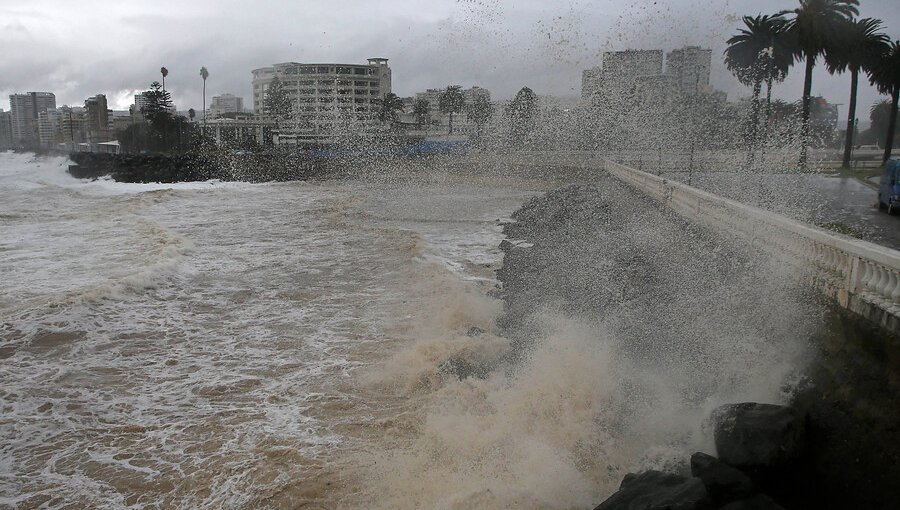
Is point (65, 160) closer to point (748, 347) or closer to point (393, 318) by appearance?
point (393, 318)

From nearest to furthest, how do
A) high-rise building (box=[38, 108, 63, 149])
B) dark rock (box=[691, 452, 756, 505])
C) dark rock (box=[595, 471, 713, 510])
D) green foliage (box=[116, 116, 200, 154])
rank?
dark rock (box=[595, 471, 713, 510])
dark rock (box=[691, 452, 756, 505])
green foliage (box=[116, 116, 200, 154])
high-rise building (box=[38, 108, 63, 149])

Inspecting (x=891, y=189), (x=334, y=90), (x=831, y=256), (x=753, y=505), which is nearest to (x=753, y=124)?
(x=891, y=189)

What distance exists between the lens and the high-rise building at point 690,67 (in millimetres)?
20438

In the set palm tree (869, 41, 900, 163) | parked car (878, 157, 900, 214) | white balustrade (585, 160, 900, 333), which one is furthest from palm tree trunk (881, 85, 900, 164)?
white balustrade (585, 160, 900, 333)

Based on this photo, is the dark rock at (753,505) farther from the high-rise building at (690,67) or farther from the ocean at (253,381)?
the high-rise building at (690,67)

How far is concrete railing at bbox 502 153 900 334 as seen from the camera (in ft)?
17.2

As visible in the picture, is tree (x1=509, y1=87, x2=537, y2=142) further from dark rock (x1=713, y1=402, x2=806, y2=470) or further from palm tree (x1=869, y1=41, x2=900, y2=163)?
dark rock (x1=713, y1=402, x2=806, y2=470)

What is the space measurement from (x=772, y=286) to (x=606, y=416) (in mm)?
2782

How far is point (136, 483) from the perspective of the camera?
18.2 ft

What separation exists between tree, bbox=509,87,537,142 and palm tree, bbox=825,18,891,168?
105ft

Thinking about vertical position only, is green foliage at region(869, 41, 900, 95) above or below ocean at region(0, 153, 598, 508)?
above

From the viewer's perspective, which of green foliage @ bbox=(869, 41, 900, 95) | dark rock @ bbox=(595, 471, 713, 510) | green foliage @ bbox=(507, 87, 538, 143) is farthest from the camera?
green foliage @ bbox=(507, 87, 538, 143)

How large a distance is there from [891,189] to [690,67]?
28.6ft

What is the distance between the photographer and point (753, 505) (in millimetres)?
4004
